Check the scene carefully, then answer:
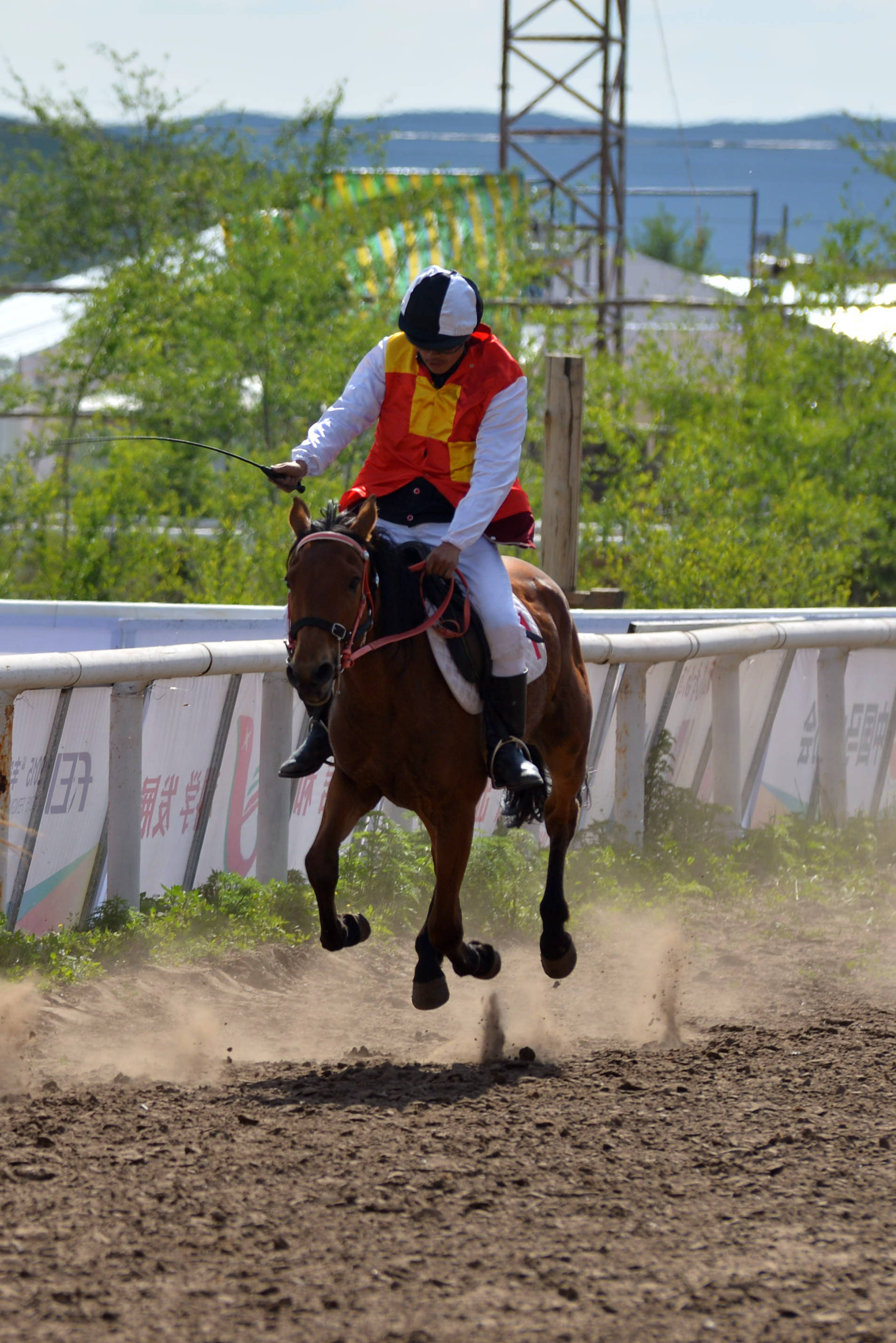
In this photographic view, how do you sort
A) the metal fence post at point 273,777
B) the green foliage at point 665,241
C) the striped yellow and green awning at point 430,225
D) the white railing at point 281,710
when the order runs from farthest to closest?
the green foliage at point 665,241
the striped yellow and green awning at point 430,225
the metal fence post at point 273,777
the white railing at point 281,710

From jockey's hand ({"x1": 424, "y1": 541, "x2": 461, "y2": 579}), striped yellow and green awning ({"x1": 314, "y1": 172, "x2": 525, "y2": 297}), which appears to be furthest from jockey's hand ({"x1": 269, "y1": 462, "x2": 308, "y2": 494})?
striped yellow and green awning ({"x1": 314, "y1": 172, "x2": 525, "y2": 297})

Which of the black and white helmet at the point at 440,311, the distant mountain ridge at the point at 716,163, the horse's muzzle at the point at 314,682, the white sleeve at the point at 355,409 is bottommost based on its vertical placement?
the horse's muzzle at the point at 314,682

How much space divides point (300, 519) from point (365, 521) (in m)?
0.21

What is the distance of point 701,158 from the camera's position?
102m

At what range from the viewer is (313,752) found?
5523mm

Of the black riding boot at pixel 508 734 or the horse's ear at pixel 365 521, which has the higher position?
the horse's ear at pixel 365 521

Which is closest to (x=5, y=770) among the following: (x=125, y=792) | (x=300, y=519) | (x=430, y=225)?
(x=125, y=792)

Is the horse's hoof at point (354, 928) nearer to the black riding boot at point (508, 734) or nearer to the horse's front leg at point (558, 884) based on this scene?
the black riding boot at point (508, 734)

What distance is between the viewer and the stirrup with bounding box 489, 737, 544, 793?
546 centimetres

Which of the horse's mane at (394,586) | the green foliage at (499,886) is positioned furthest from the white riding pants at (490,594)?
the green foliage at (499,886)

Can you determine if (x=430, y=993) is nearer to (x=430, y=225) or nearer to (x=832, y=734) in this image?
(x=832, y=734)

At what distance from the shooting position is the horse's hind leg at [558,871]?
20.6 feet

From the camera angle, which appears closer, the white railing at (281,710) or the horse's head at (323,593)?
the horse's head at (323,593)

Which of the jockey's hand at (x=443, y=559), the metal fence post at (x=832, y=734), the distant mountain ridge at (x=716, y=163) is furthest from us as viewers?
the distant mountain ridge at (x=716, y=163)
